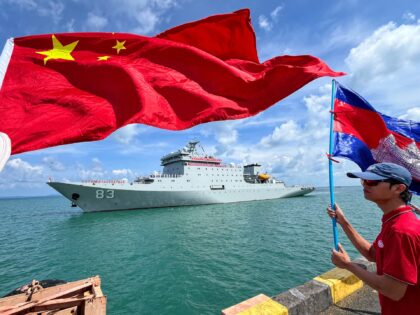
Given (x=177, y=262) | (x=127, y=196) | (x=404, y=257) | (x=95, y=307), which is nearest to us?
(x=404, y=257)

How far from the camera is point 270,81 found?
10.4 feet

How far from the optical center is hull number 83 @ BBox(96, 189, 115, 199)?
2658cm

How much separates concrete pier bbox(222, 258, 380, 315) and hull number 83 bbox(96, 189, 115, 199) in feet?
86.4

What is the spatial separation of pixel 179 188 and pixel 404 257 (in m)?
30.2

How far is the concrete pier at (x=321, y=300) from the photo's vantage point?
2766 mm

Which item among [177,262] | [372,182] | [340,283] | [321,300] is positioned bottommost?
[177,262]

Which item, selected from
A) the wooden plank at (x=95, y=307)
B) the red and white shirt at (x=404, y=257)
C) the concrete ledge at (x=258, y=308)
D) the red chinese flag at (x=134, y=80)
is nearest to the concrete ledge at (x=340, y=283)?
the concrete ledge at (x=258, y=308)

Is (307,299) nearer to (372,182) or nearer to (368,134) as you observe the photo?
(372,182)

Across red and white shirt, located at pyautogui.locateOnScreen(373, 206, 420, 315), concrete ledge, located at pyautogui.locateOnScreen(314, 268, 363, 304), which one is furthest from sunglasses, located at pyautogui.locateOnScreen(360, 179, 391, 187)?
concrete ledge, located at pyautogui.locateOnScreen(314, 268, 363, 304)

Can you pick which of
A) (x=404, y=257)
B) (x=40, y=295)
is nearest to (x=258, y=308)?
(x=404, y=257)

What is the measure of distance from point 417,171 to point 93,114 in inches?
150

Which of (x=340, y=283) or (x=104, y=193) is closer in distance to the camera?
(x=340, y=283)

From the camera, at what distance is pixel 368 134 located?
3.39 metres

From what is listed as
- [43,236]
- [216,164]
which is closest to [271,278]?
[43,236]
